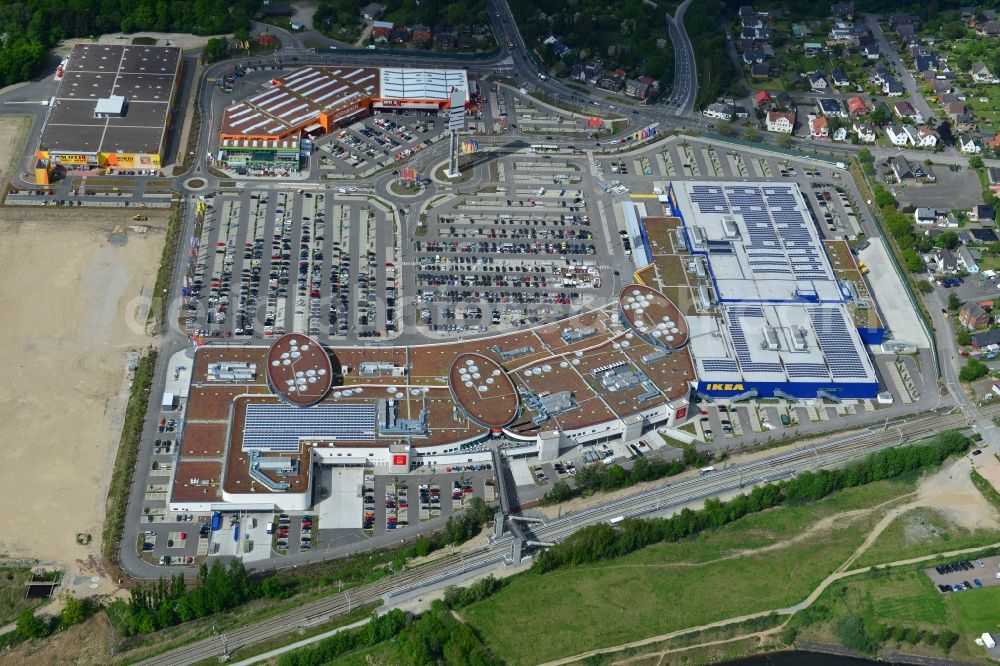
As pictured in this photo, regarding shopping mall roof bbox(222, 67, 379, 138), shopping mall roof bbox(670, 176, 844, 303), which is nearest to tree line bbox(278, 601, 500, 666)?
shopping mall roof bbox(670, 176, 844, 303)

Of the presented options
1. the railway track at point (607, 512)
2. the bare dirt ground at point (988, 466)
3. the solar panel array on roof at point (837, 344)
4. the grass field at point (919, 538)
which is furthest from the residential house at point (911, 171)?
the grass field at point (919, 538)

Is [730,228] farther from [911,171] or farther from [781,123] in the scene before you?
[911,171]

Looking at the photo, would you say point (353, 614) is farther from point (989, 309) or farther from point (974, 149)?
point (974, 149)

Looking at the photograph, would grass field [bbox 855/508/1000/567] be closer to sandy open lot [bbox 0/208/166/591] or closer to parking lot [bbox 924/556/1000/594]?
parking lot [bbox 924/556/1000/594]

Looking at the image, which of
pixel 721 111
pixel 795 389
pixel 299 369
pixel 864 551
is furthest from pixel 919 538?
pixel 721 111

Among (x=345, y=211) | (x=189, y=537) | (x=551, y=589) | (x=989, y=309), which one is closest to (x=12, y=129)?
(x=345, y=211)
